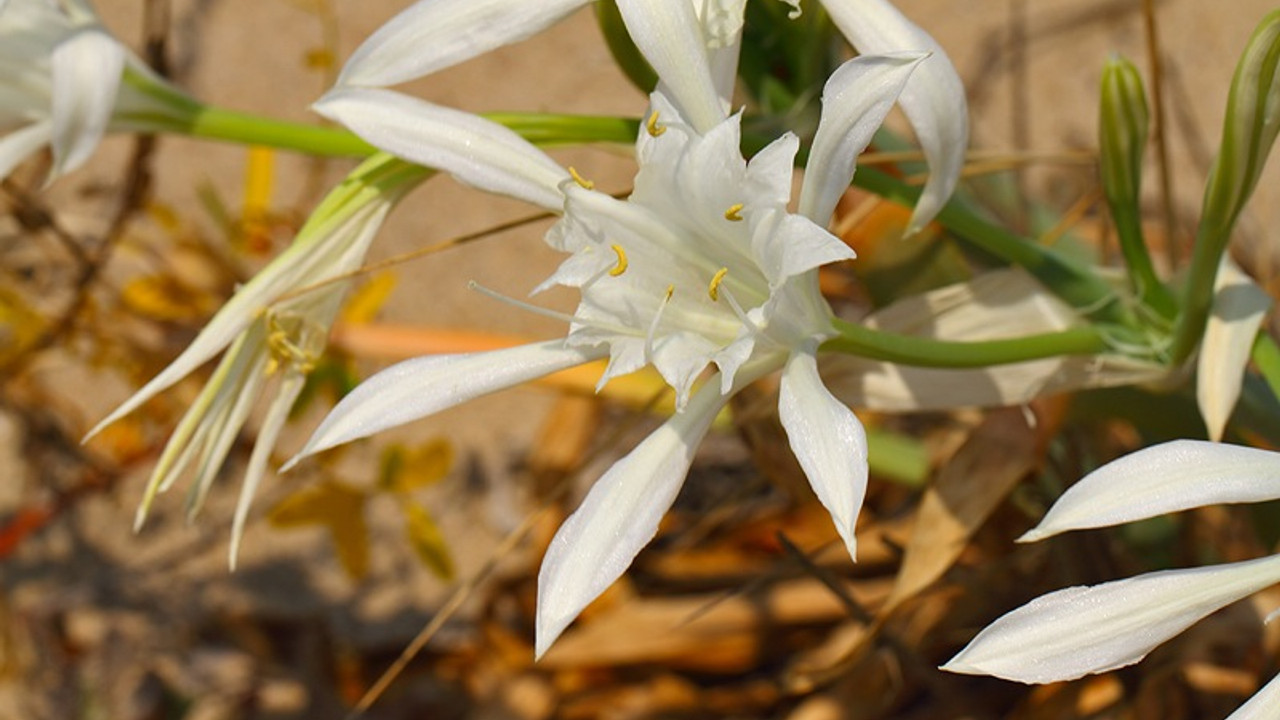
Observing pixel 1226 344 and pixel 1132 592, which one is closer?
pixel 1132 592

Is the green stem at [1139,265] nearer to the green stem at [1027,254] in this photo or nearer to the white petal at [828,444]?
the green stem at [1027,254]

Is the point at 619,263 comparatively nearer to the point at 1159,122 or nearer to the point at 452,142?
the point at 452,142

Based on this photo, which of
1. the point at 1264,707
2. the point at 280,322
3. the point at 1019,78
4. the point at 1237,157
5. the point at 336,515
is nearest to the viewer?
the point at 1264,707

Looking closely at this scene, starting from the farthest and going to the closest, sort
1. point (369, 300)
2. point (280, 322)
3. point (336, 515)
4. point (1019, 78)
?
point (1019, 78)
point (369, 300)
point (336, 515)
point (280, 322)

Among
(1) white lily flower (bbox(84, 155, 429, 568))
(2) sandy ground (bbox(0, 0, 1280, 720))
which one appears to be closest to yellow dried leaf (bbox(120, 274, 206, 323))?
(2) sandy ground (bbox(0, 0, 1280, 720))

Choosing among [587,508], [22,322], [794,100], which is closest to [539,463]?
[22,322]

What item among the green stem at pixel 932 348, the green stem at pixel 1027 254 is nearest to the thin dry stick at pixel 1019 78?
the green stem at pixel 1027 254

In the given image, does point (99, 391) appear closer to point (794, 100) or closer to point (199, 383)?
point (199, 383)

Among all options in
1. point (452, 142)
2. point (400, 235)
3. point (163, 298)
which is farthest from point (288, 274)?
point (400, 235)
